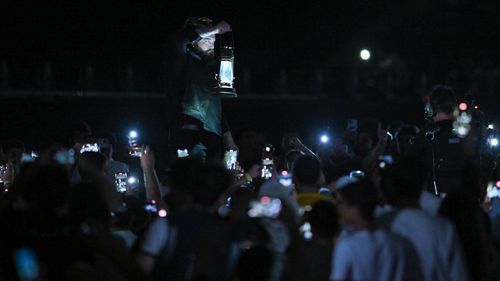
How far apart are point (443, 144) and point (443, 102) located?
0.45m

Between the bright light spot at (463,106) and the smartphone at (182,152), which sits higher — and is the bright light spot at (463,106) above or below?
above

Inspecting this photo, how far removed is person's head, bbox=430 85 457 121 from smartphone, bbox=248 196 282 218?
336cm

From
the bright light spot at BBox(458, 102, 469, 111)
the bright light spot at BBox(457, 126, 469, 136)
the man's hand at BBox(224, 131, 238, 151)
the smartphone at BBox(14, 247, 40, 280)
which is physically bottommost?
the smartphone at BBox(14, 247, 40, 280)

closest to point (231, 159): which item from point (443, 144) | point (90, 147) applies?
point (90, 147)

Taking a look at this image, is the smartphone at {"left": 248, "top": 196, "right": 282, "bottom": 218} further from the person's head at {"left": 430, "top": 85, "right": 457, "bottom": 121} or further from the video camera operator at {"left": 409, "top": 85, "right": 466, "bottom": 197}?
the person's head at {"left": 430, "top": 85, "right": 457, "bottom": 121}

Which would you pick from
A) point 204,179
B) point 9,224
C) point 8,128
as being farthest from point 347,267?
point 8,128

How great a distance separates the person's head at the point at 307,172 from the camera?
7461 millimetres

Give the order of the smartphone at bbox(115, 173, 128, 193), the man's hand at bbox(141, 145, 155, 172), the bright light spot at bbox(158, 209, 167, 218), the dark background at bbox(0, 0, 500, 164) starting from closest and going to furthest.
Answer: the bright light spot at bbox(158, 209, 167, 218), the man's hand at bbox(141, 145, 155, 172), the smartphone at bbox(115, 173, 128, 193), the dark background at bbox(0, 0, 500, 164)

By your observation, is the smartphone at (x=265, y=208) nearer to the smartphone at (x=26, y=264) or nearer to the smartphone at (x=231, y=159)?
the smartphone at (x=26, y=264)

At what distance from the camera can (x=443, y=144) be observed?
872cm

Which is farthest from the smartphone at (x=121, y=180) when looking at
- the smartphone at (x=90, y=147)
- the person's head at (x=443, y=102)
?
the person's head at (x=443, y=102)

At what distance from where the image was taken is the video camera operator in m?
8.63

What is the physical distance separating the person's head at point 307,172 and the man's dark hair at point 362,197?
224cm

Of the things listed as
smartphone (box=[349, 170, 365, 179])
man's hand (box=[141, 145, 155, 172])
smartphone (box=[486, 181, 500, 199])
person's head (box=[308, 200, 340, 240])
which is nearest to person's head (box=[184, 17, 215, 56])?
man's hand (box=[141, 145, 155, 172])
